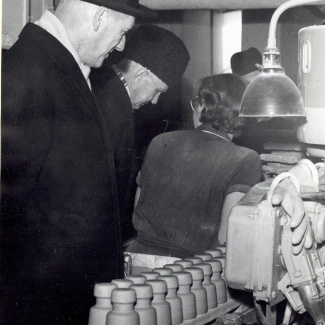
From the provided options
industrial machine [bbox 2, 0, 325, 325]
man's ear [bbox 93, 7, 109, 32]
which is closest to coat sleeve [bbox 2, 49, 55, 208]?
man's ear [bbox 93, 7, 109, 32]

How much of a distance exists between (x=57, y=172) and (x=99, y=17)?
0.55 metres

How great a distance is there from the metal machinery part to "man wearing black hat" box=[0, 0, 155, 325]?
0.56 meters

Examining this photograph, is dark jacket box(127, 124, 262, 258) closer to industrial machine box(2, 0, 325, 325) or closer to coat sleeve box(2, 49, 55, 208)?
industrial machine box(2, 0, 325, 325)

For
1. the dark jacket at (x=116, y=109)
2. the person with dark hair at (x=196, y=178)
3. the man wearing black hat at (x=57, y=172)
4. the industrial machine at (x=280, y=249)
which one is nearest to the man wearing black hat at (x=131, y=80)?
the dark jacket at (x=116, y=109)

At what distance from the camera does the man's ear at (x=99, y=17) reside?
1988 mm

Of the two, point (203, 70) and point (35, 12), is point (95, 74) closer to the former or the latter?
point (35, 12)

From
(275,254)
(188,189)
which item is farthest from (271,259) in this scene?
(188,189)

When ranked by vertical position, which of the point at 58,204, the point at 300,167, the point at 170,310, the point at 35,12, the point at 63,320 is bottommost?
the point at 63,320

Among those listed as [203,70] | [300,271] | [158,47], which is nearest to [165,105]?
[203,70]

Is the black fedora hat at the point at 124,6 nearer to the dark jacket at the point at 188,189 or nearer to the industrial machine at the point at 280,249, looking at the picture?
the industrial machine at the point at 280,249

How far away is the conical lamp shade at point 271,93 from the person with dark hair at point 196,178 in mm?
509

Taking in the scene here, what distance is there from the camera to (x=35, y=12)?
3025mm

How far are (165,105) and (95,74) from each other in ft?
6.37

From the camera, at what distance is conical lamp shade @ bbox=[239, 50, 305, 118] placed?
1969 mm
